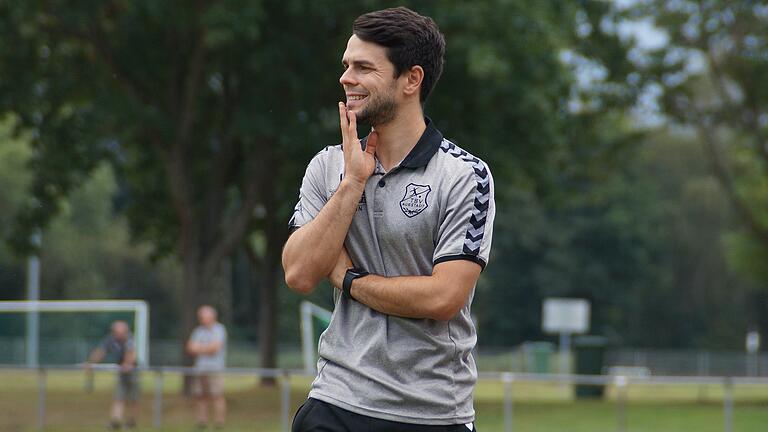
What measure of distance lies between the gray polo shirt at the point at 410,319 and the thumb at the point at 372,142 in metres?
0.05

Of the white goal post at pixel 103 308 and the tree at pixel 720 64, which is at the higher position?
the tree at pixel 720 64

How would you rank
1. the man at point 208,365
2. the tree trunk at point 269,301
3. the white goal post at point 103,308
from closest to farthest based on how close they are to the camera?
the man at point 208,365
the white goal post at point 103,308
the tree trunk at point 269,301

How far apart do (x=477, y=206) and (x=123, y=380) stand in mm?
17679

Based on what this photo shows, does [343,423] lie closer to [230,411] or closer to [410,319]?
[410,319]

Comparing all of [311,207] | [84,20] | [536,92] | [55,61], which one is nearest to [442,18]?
[536,92]

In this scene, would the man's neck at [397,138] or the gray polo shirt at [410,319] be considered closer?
the gray polo shirt at [410,319]

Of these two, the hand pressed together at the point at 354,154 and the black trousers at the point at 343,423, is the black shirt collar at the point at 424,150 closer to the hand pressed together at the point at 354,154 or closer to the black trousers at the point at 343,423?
the hand pressed together at the point at 354,154

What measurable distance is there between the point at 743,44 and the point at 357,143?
115ft

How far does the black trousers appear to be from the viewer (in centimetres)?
382

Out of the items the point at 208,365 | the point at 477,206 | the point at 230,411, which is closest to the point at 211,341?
Result: the point at 208,365

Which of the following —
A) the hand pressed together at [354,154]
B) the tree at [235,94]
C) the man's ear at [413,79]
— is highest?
the tree at [235,94]

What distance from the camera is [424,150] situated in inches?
155

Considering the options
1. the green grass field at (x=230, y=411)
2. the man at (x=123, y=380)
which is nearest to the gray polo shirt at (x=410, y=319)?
the green grass field at (x=230, y=411)

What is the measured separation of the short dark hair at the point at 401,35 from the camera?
3852 mm
